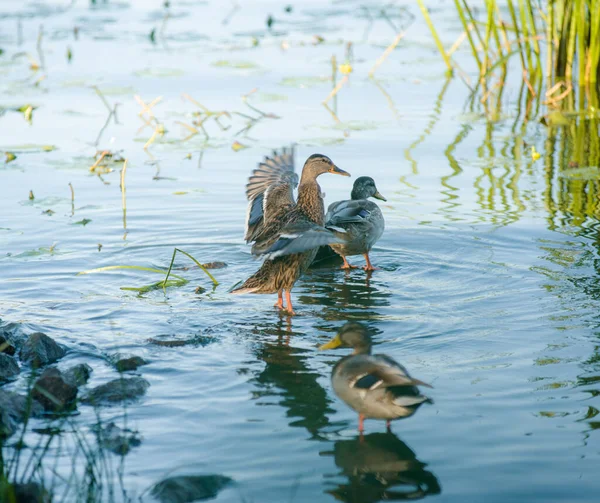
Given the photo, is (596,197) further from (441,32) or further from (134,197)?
(441,32)

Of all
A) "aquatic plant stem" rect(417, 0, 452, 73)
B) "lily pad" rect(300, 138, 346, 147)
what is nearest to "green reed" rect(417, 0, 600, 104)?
"aquatic plant stem" rect(417, 0, 452, 73)

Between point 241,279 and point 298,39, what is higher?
point 298,39

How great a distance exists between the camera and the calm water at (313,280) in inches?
167

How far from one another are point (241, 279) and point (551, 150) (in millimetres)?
5012

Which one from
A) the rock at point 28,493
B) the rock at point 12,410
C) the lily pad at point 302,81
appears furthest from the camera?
the lily pad at point 302,81

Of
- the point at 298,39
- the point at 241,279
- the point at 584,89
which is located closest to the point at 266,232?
the point at 241,279

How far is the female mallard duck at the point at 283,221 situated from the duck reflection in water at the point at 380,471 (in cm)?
156

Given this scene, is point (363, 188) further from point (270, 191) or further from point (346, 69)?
point (346, 69)

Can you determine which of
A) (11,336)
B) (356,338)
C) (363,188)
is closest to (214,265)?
(363,188)

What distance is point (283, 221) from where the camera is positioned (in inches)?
273

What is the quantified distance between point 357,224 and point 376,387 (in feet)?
10.7

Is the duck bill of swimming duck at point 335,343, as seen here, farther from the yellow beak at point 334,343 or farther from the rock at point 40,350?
the rock at point 40,350

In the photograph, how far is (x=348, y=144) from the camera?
34.8 feet

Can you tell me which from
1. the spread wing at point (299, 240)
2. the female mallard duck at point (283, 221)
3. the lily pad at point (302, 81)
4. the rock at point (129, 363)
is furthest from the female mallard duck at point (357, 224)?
the lily pad at point (302, 81)
